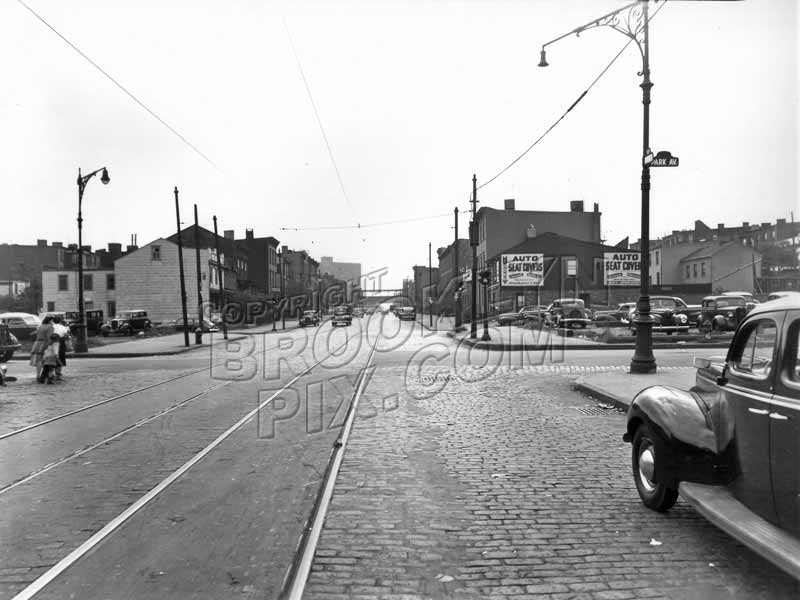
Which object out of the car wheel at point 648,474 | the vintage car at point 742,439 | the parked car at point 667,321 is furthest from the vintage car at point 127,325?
the vintage car at point 742,439

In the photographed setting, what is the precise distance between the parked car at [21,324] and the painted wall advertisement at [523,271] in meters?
36.6

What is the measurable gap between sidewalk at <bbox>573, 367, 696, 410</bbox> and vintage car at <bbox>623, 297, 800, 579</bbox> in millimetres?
4850

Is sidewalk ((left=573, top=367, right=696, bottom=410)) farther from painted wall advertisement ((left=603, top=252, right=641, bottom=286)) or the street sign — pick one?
painted wall advertisement ((left=603, top=252, right=641, bottom=286))

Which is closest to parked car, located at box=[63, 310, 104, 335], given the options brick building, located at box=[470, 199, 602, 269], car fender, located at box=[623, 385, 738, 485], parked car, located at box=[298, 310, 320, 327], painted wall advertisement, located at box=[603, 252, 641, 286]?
parked car, located at box=[298, 310, 320, 327]

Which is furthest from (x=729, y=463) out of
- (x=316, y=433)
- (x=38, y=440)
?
(x=38, y=440)

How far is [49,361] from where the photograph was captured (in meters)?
14.3

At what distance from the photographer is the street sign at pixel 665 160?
11586 millimetres

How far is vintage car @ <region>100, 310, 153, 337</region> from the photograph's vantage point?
4150 centimetres

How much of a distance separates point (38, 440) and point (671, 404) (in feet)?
24.7

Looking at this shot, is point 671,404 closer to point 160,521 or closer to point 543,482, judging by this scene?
point 543,482

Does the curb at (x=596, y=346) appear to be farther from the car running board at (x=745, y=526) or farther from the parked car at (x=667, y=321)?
the car running board at (x=745, y=526)

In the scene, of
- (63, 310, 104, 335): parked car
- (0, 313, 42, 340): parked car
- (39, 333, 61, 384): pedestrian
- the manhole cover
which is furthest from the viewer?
(63, 310, 104, 335): parked car

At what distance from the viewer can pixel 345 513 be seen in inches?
189

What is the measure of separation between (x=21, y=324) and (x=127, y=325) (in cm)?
934
